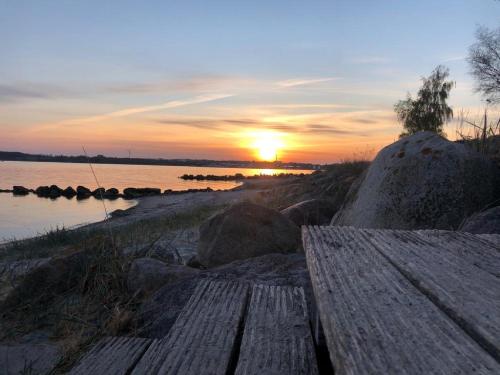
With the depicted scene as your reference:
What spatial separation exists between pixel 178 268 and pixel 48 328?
1.42 m

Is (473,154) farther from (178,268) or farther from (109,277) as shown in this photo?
(109,277)

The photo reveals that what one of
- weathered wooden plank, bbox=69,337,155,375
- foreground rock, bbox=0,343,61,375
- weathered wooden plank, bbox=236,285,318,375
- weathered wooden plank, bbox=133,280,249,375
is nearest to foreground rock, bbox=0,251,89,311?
foreground rock, bbox=0,343,61,375

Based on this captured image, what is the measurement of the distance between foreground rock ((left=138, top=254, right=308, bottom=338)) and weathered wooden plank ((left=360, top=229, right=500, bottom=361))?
1.11m

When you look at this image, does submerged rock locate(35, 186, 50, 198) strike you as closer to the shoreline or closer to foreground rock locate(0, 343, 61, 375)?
the shoreline

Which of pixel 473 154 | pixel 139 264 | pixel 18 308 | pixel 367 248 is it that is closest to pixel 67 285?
pixel 18 308

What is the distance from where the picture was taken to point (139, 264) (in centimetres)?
446

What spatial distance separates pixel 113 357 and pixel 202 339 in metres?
0.51

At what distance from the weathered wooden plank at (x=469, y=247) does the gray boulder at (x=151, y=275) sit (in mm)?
2659

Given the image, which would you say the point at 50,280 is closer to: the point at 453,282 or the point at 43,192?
the point at 453,282

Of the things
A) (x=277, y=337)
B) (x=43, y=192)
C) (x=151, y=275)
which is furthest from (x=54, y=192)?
(x=277, y=337)

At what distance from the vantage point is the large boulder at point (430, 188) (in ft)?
16.1

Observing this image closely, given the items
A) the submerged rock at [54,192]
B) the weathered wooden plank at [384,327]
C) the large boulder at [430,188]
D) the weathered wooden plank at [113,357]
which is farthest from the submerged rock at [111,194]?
the weathered wooden plank at [384,327]

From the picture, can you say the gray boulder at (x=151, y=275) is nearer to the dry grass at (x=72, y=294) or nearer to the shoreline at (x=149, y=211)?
the dry grass at (x=72, y=294)

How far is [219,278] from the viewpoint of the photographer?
3.37m
